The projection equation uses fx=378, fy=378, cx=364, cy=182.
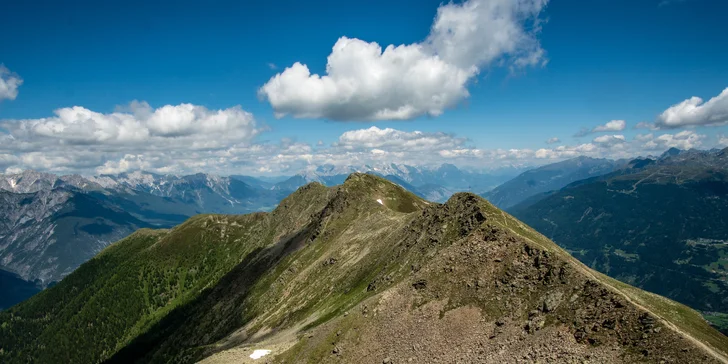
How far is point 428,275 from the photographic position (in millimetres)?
78312

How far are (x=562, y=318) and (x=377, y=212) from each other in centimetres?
12718

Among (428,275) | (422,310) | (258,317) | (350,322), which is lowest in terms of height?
(258,317)

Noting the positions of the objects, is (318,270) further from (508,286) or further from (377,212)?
(508,286)

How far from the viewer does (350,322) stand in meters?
78.8

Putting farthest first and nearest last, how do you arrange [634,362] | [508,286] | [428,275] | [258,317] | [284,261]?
1. [284,261]
2. [258,317]
3. [428,275]
4. [508,286]
5. [634,362]

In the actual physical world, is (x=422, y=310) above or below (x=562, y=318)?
below

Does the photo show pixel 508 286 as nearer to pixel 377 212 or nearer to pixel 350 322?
pixel 350 322

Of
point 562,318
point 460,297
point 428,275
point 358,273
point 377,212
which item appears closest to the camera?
point 562,318

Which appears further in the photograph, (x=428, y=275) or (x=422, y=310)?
(x=428, y=275)

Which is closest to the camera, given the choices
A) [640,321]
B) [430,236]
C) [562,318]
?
[640,321]

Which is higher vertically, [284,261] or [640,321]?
[640,321]

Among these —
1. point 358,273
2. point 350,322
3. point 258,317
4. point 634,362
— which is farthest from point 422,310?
point 258,317

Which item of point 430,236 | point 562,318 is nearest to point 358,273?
point 430,236

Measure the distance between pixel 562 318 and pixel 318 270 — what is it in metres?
110
